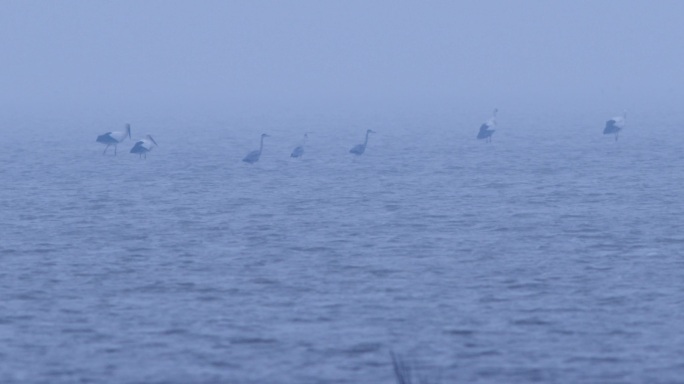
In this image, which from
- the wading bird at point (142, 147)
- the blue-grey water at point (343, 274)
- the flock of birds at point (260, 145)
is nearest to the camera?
the blue-grey water at point (343, 274)

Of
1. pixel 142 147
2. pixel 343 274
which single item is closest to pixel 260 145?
pixel 142 147

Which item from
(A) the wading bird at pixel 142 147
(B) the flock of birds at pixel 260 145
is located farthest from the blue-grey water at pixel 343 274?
(A) the wading bird at pixel 142 147

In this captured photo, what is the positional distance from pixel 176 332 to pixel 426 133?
5448 centimetres

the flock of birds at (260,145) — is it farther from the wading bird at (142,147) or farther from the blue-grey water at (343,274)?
Answer: the blue-grey water at (343,274)

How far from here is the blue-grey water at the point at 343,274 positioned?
56.7ft

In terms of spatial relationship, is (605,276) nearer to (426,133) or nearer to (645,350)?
(645,350)

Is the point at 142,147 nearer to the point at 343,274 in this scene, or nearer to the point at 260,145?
the point at 260,145

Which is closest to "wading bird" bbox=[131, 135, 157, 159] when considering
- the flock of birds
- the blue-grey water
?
the flock of birds

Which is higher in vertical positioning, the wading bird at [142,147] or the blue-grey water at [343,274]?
the blue-grey water at [343,274]

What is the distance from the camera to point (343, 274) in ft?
76.1

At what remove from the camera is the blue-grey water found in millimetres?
17281

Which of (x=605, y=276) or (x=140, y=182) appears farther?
(x=140, y=182)

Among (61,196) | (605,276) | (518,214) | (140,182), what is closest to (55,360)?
(605,276)

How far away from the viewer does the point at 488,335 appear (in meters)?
18.4
